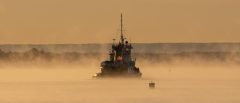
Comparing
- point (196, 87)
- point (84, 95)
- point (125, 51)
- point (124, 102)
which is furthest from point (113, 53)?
point (124, 102)

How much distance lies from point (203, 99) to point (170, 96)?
605 cm

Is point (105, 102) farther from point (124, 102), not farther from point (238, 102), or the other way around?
point (238, 102)

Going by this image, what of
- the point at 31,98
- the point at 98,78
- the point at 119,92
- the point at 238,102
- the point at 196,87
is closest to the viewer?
the point at 238,102

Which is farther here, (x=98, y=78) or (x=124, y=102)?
(x=98, y=78)

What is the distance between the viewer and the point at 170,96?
122 meters

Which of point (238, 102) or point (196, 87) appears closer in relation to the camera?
point (238, 102)

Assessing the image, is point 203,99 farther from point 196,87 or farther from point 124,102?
point 196,87

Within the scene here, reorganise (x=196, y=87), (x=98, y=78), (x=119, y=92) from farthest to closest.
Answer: (x=98, y=78), (x=196, y=87), (x=119, y=92)

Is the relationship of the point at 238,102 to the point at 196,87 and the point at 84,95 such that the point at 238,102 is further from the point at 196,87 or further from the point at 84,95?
the point at 196,87

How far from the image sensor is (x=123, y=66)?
191500 millimetres

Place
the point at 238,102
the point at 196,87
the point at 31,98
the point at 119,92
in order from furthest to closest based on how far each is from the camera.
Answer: the point at 196,87
the point at 119,92
the point at 31,98
the point at 238,102

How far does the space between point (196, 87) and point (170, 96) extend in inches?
892

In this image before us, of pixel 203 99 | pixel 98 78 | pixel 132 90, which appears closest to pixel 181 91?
pixel 132 90

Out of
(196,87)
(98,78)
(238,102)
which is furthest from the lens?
(98,78)
